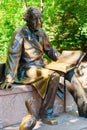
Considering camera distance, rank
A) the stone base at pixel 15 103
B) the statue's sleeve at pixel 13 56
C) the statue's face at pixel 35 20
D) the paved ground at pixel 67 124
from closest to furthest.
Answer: the paved ground at pixel 67 124, the stone base at pixel 15 103, the statue's sleeve at pixel 13 56, the statue's face at pixel 35 20

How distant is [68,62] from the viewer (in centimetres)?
593

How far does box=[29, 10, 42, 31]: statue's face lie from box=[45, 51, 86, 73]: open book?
71 centimetres

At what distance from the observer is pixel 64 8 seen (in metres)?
15.5

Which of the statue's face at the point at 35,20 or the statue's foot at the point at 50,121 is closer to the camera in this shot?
the statue's foot at the point at 50,121

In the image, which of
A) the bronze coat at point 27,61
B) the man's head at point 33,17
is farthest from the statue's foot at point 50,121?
the man's head at point 33,17

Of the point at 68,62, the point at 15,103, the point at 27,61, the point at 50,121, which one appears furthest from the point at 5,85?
the point at 68,62

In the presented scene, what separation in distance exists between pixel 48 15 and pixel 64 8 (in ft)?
2.89

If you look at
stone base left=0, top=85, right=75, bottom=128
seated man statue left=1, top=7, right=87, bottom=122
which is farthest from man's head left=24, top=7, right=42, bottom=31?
stone base left=0, top=85, right=75, bottom=128

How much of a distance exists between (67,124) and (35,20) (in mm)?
1845

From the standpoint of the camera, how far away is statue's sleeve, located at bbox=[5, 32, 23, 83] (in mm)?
5769

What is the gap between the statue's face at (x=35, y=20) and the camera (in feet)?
19.8

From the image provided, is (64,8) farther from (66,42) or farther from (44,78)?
(44,78)

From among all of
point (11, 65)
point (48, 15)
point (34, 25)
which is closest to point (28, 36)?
point (34, 25)

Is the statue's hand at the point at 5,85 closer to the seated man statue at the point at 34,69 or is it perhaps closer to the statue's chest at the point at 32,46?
the seated man statue at the point at 34,69
